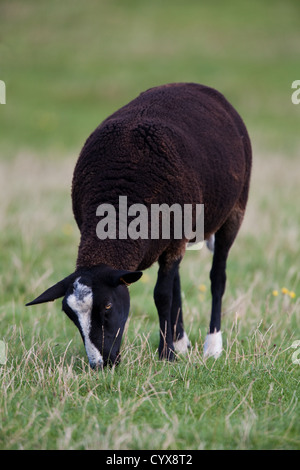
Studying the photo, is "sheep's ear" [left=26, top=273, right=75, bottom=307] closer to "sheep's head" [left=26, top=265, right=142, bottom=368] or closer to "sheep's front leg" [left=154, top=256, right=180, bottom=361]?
"sheep's head" [left=26, top=265, right=142, bottom=368]

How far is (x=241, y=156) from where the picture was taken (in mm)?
6121

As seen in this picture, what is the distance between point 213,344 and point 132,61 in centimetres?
3253

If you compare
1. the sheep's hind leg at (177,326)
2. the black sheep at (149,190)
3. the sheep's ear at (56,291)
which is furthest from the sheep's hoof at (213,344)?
the sheep's ear at (56,291)

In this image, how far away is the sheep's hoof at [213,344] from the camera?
220 inches

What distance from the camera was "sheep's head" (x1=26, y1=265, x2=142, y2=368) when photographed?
4426mm

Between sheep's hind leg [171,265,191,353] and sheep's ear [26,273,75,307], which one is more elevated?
sheep's ear [26,273,75,307]

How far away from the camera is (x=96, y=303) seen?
4.44 meters

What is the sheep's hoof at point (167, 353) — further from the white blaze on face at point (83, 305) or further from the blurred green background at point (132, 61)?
the blurred green background at point (132, 61)

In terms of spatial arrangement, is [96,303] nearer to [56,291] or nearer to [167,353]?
[56,291]

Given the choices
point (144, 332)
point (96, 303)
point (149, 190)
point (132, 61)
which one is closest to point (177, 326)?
point (144, 332)

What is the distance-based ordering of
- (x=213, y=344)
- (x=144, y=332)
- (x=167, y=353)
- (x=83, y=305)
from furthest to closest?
(x=144, y=332) → (x=213, y=344) → (x=167, y=353) → (x=83, y=305)

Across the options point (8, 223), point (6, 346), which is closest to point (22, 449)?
point (6, 346)

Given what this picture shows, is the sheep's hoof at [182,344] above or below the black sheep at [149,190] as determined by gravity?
below

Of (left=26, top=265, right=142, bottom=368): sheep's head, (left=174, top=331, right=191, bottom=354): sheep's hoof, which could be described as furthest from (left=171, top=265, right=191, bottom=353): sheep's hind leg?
(left=26, top=265, right=142, bottom=368): sheep's head
